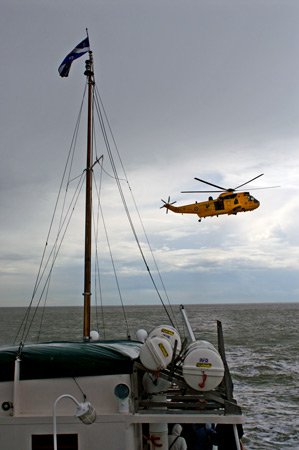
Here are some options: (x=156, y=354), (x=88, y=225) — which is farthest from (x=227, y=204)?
(x=156, y=354)

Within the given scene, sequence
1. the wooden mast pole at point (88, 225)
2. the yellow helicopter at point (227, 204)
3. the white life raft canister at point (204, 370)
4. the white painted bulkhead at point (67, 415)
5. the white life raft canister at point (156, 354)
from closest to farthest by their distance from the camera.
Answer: the white life raft canister at point (204, 370) < the white life raft canister at point (156, 354) < the white painted bulkhead at point (67, 415) < the wooden mast pole at point (88, 225) < the yellow helicopter at point (227, 204)

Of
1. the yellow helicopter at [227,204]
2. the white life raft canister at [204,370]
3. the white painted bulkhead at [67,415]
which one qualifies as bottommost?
the white painted bulkhead at [67,415]

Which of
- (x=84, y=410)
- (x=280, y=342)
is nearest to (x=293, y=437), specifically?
(x=84, y=410)

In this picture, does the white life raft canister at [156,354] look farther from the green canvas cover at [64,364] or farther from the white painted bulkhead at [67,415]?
the white painted bulkhead at [67,415]

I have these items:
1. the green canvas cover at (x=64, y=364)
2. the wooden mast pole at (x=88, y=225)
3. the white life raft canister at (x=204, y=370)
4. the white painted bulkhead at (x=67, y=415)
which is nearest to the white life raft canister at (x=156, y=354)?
the white life raft canister at (x=204, y=370)

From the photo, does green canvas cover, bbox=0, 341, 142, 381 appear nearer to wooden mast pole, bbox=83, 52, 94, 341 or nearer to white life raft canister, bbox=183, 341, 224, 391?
white life raft canister, bbox=183, 341, 224, 391

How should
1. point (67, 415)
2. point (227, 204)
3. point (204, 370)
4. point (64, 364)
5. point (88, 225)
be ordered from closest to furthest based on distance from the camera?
1. point (204, 370)
2. point (67, 415)
3. point (64, 364)
4. point (88, 225)
5. point (227, 204)

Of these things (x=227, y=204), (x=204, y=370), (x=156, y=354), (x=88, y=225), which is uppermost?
(x=227, y=204)

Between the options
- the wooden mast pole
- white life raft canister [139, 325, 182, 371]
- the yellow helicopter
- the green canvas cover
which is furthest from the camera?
the yellow helicopter

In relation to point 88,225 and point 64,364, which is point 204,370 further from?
point 88,225

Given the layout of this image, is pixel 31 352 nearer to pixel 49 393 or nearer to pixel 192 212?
pixel 49 393

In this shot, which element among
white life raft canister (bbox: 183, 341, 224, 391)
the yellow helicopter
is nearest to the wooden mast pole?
white life raft canister (bbox: 183, 341, 224, 391)

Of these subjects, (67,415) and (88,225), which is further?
(88,225)

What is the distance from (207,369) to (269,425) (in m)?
11.7
